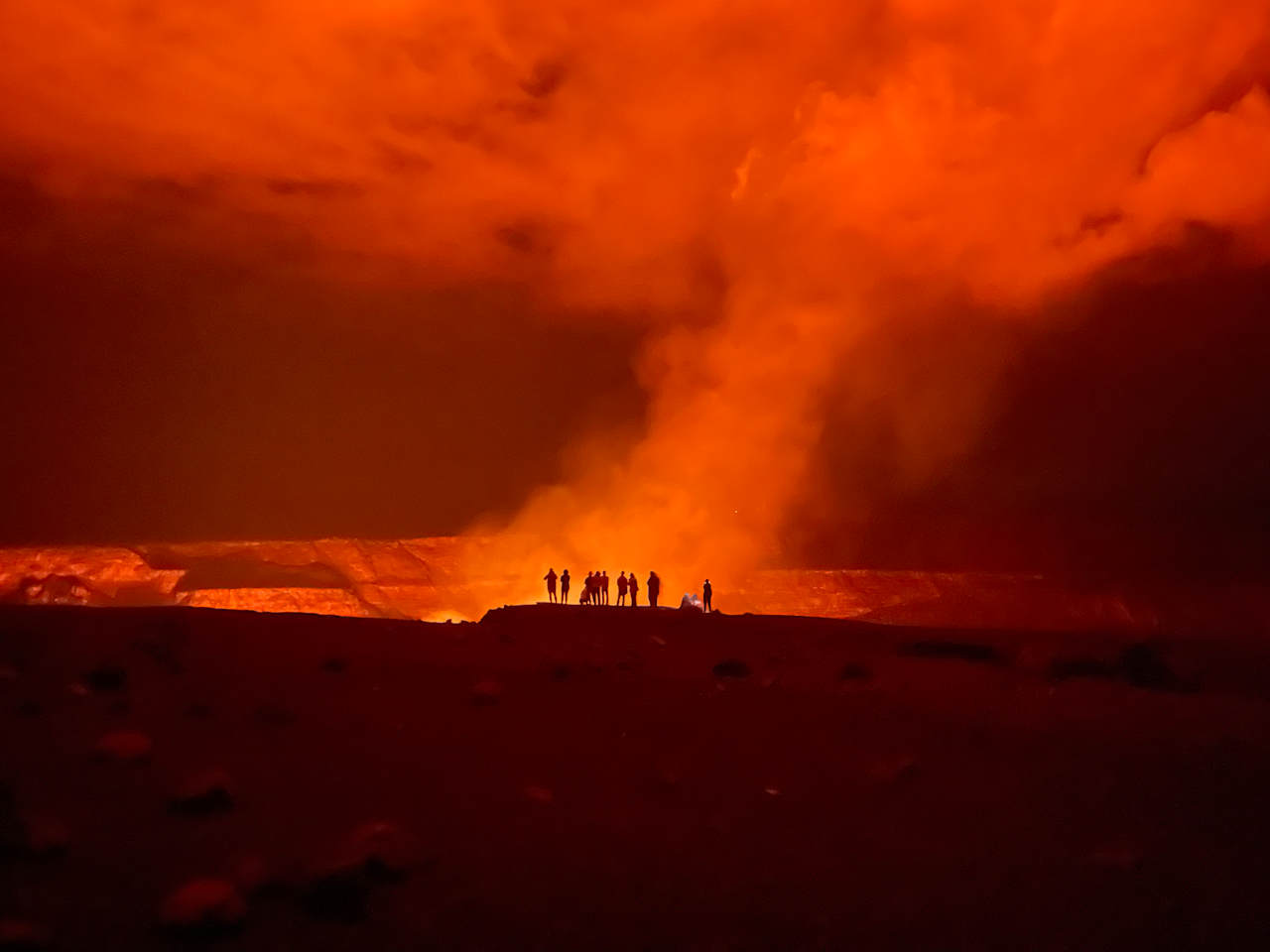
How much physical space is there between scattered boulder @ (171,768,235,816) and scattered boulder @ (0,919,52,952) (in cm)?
133

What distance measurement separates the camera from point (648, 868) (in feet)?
16.6

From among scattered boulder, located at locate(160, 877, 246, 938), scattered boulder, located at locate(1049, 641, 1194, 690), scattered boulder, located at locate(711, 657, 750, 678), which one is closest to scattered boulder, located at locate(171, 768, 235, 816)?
scattered boulder, located at locate(160, 877, 246, 938)

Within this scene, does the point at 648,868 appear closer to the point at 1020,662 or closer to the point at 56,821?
the point at 56,821

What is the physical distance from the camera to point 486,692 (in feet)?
27.2

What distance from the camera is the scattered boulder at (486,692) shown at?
26.8 ft

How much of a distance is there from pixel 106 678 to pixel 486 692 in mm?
3016

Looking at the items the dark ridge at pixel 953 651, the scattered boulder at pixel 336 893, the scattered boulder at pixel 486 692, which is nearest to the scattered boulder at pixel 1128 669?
the dark ridge at pixel 953 651

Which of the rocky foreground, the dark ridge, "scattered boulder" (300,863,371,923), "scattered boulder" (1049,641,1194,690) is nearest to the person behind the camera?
"scattered boulder" (300,863,371,923)

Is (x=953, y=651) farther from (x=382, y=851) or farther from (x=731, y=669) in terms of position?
(x=382, y=851)

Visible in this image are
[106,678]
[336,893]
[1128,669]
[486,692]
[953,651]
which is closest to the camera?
[336,893]

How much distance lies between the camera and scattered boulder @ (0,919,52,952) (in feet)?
11.9

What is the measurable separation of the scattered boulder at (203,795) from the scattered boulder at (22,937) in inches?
52.5

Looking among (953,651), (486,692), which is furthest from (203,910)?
(953,651)

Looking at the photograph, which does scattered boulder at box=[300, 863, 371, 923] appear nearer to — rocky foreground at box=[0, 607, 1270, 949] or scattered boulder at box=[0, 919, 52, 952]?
rocky foreground at box=[0, 607, 1270, 949]
